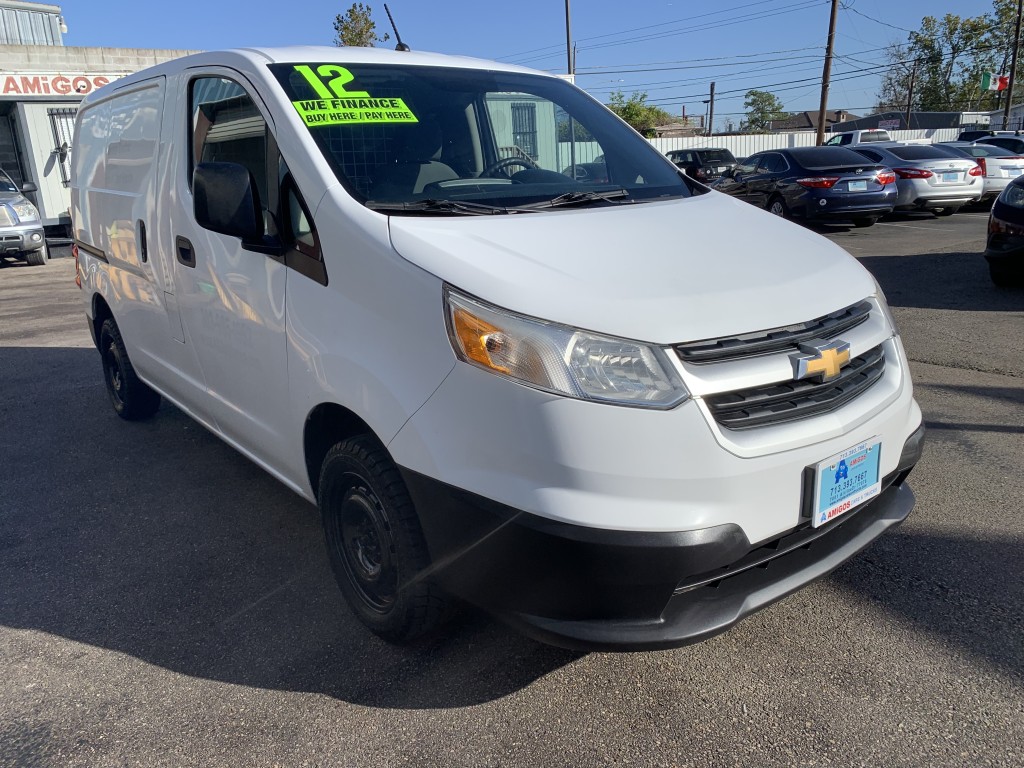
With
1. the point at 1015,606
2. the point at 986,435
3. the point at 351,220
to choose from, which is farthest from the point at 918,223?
the point at 351,220

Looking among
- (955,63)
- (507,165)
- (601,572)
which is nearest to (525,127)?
(507,165)

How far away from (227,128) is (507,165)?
113cm

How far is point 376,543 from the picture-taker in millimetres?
2678

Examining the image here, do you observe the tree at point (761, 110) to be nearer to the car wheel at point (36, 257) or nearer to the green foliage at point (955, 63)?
the green foliage at point (955, 63)

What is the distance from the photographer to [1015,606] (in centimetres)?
287

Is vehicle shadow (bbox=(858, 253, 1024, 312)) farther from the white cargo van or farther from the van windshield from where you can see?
the white cargo van

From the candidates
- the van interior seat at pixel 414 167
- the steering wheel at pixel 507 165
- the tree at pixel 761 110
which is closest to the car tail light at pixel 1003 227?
the steering wheel at pixel 507 165

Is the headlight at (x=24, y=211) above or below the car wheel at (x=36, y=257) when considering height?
above

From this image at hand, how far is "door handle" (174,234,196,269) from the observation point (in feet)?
11.4

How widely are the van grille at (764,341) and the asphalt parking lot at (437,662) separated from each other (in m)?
1.06

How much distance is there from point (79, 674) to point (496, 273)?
Result: 1944 millimetres

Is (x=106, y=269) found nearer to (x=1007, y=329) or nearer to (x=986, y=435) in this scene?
(x=986, y=435)

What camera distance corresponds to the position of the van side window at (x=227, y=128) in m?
3.08

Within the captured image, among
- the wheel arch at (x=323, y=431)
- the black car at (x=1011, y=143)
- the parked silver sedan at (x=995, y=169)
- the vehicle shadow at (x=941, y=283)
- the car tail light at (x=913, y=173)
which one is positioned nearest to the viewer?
the wheel arch at (x=323, y=431)
